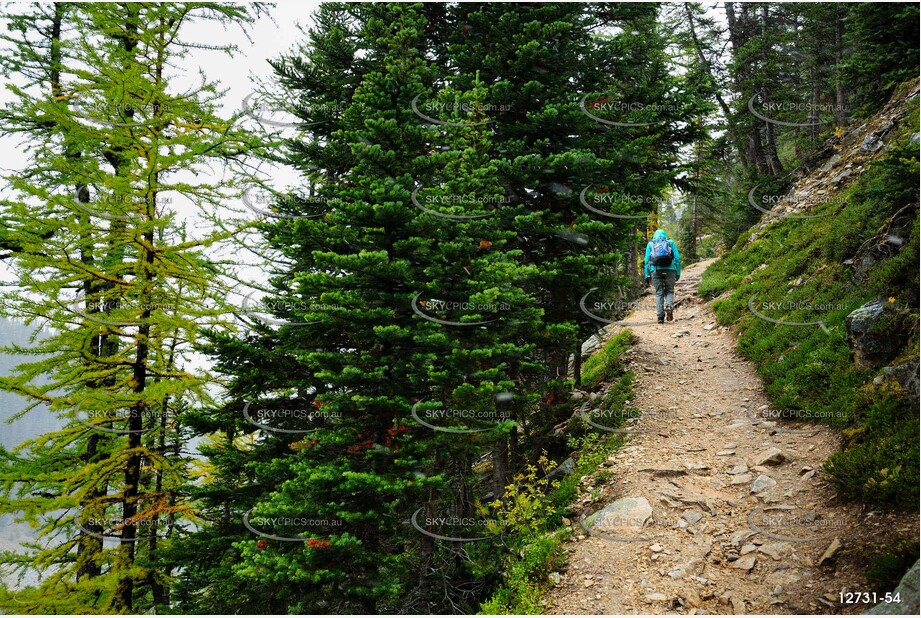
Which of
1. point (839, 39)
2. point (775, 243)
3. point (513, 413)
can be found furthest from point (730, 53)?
point (513, 413)

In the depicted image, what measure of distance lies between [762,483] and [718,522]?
1.11 metres

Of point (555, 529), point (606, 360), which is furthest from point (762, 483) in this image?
point (606, 360)

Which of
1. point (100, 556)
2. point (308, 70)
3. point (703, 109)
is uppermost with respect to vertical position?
point (308, 70)

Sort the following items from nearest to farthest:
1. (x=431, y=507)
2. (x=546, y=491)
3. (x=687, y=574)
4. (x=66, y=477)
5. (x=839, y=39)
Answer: (x=687, y=574) < (x=66, y=477) < (x=431, y=507) < (x=546, y=491) < (x=839, y=39)

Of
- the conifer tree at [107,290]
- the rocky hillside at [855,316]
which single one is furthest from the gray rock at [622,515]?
the conifer tree at [107,290]

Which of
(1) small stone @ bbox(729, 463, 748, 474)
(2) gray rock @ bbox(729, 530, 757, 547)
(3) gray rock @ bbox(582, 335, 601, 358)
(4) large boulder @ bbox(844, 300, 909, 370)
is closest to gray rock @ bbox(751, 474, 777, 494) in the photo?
(1) small stone @ bbox(729, 463, 748, 474)

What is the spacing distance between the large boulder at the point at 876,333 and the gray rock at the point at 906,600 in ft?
13.8

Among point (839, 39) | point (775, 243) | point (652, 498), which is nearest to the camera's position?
point (652, 498)

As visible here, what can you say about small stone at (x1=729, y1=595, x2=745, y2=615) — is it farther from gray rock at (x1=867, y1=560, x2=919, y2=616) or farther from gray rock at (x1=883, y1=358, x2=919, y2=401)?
gray rock at (x1=883, y1=358, x2=919, y2=401)

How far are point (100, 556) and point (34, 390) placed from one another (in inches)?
127

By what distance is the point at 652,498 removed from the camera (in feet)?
26.2

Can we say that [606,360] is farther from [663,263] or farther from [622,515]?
[622,515]

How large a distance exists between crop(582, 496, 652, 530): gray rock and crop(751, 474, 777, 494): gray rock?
1755 mm

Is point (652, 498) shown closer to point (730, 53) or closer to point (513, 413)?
point (513, 413)
